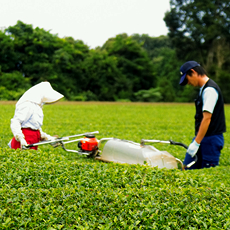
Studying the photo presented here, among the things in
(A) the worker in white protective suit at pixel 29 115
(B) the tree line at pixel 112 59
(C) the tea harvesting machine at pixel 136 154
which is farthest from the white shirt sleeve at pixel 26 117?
(B) the tree line at pixel 112 59

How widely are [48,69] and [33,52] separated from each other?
237 cm

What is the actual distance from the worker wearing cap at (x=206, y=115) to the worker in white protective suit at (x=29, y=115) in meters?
2.44

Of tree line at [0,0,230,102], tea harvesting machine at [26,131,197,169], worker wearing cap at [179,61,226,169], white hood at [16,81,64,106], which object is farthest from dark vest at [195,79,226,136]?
tree line at [0,0,230,102]

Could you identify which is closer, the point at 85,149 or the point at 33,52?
the point at 85,149

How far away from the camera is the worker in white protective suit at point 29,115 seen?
18.0ft

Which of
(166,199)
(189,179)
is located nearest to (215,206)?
(166,199)

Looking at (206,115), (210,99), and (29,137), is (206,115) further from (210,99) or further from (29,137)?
(29,137)

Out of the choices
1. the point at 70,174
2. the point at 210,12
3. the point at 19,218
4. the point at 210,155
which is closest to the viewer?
the point at 19,218

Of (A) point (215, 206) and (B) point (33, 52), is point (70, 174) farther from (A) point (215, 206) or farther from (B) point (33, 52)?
(B) point (33, 52)

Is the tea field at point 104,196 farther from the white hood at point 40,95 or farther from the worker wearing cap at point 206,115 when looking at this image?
the white hood at point 40,95

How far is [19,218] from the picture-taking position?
3.50 m

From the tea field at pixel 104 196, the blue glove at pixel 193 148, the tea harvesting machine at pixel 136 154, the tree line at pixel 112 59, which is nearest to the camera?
the tea field at pixel 104 196

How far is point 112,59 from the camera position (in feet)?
124

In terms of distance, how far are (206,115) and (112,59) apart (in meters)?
33.4
